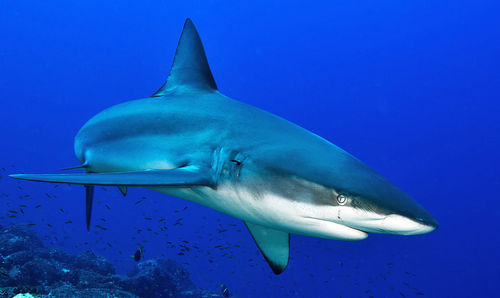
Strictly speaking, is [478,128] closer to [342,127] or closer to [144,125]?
[342,127]

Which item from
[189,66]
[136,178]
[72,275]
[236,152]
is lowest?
[72,275]

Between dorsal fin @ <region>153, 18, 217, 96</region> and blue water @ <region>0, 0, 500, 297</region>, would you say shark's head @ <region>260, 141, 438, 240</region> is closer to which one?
dorsal fin @ <region>153, 18, 217, 96</region>

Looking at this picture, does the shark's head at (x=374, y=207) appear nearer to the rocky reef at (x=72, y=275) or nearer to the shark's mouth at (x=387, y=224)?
the shark's mouth at (x=387, y=224)

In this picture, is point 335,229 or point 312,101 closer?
point 335,229

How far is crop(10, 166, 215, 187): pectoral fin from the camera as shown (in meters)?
1.81

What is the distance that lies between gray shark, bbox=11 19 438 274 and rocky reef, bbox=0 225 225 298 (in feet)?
6.06

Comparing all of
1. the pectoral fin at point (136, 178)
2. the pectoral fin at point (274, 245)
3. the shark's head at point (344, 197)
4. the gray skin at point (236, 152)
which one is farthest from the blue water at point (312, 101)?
the shark's head at point (344, 197)

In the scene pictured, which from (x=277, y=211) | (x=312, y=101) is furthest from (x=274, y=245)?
(x=312, y=101)

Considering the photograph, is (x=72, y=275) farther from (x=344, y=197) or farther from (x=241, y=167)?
(x=344, y=197)

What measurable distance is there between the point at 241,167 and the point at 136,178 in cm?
66

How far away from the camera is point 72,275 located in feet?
25.6

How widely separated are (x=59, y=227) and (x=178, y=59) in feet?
240

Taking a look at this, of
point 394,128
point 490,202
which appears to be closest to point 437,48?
point 394,128

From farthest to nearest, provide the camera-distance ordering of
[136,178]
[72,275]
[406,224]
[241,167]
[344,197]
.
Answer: [72,275] < [241,167] < [136,178] < [344,197] < [406,224]
